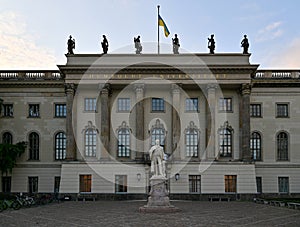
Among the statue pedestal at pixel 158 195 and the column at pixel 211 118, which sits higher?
the column at pixel 211 118

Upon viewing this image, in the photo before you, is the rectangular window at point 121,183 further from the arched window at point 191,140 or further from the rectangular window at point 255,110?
the rectangular window at point 255,110

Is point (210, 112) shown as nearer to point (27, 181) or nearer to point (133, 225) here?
point (27, 181)

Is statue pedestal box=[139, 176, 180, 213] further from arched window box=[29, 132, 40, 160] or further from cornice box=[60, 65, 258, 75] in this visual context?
arched window box=[29, 132, 40, 160]

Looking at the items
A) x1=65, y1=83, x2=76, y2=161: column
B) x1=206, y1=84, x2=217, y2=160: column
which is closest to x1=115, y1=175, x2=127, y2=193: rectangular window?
x1=65, y1=83, x2=76, y2=161: column

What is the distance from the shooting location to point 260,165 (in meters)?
52.4

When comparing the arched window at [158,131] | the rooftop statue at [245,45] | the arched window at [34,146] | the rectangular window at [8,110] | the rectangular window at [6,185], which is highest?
the rooftop statue at [245,45]

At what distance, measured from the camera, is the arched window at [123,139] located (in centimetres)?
5159

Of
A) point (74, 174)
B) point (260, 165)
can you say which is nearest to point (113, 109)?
point (74, 174)

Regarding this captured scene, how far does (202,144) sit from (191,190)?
5.29m

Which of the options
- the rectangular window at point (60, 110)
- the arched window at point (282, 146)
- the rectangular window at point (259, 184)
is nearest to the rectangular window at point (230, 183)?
the rectangular window at point (259, 184)

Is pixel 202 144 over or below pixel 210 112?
below

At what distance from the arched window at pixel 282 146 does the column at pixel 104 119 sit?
63.1 ft

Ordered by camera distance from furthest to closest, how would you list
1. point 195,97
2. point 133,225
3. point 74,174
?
point 195,97 < point 74,174 < point 133,225

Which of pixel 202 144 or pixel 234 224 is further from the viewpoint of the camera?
pixel 202 144
